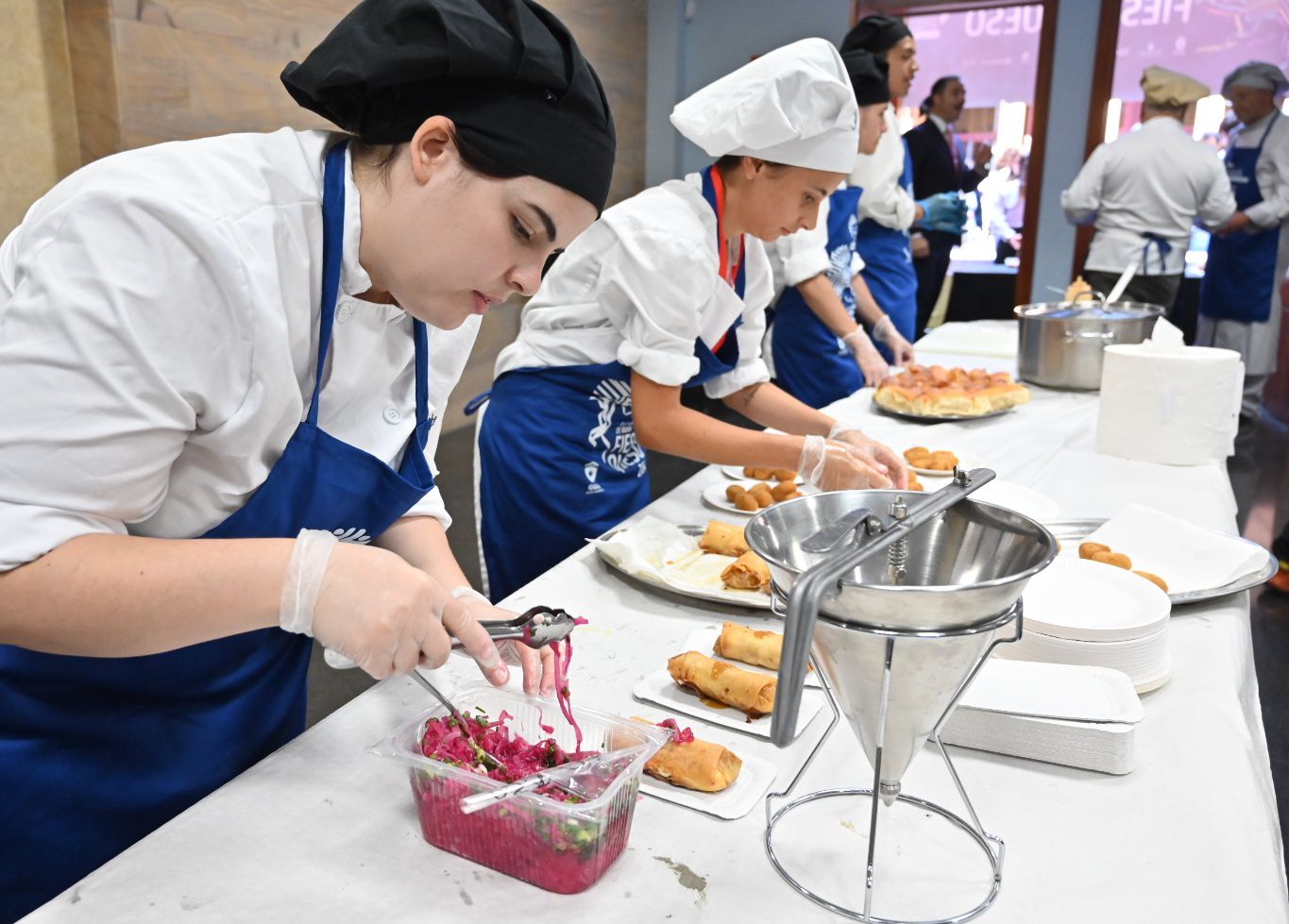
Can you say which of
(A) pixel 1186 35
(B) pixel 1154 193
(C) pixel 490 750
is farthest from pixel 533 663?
(A) pixel 1186 35

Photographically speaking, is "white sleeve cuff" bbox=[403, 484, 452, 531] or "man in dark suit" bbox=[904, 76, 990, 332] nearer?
"white sleeve cuff" bbox=[403, 484, 452, 531]

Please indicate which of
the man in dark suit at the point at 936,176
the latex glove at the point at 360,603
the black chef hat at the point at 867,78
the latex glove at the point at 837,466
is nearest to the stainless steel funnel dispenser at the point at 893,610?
the latex glove at the point at 360,603

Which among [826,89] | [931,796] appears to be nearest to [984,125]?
[826,89]

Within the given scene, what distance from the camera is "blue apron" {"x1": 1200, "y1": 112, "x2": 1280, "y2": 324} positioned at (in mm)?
5922

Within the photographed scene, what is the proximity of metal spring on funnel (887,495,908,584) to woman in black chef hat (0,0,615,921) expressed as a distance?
17.6 inches

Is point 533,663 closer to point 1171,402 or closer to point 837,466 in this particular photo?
point 837,466

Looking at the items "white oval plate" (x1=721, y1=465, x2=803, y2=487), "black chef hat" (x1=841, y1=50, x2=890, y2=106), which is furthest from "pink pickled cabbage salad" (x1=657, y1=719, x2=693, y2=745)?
"black chef hat" (x1=841, y1=50, x2=890, y2=106)

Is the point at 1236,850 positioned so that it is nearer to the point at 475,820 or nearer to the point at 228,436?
the point at 475,820

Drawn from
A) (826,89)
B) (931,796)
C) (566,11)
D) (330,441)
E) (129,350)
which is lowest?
(931,796)

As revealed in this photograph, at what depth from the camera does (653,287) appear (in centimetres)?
191

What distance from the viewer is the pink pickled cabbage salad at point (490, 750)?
985 mm

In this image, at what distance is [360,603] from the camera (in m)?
0.96

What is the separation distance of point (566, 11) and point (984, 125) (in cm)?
349

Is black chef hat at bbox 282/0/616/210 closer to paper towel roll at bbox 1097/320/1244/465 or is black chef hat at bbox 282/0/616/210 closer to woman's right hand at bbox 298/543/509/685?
woman's right hand at bbox 298/543/509/685
